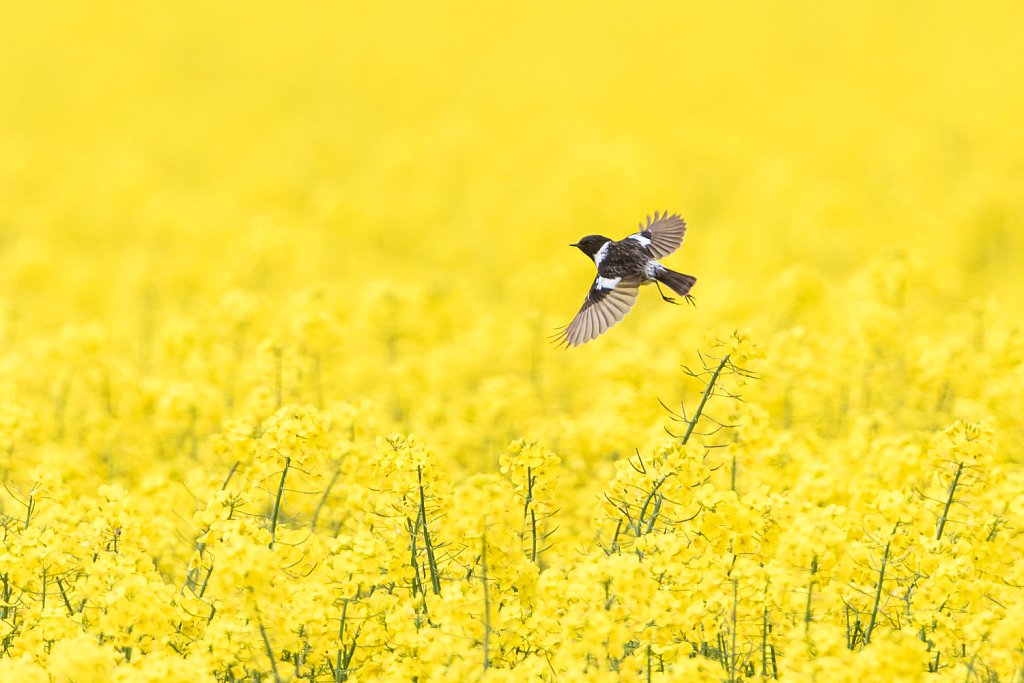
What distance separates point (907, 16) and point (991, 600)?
1764 inches

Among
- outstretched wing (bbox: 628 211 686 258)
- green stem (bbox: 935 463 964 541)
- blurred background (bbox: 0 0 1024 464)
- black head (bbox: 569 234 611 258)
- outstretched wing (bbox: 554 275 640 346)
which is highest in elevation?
blurred background (bbox: 0 0 1024 464)

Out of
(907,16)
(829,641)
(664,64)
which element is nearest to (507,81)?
(664,64)

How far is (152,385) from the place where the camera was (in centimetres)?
915

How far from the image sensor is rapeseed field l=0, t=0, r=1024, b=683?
4723 millimetres

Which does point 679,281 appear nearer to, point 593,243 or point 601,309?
point 601,309

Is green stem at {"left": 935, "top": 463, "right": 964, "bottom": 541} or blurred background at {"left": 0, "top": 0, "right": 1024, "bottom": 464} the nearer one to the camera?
green stem at {"left": 935, "top": 463, "right": 964, "bottom": 541}

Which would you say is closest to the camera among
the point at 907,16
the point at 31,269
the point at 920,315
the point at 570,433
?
the point at 570,433

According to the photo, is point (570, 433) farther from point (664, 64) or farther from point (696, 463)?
point (664, 64)

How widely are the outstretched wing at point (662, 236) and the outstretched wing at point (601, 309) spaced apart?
24.3 inches

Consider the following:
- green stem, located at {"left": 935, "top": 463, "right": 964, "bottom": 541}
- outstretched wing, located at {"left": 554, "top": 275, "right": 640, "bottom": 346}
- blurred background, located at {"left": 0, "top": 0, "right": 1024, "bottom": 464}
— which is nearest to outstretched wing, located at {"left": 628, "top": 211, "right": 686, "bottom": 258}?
outstretched wing, located at {"left": 554, "top": 275, "right": 640, "bottom": 346}

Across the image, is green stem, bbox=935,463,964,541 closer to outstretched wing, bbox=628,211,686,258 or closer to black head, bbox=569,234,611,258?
outstretched wing, bbox=628,211,686,258

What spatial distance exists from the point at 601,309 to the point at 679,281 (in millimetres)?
455

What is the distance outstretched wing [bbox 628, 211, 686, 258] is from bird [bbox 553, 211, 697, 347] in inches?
1.1

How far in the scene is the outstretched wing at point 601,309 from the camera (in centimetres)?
559
